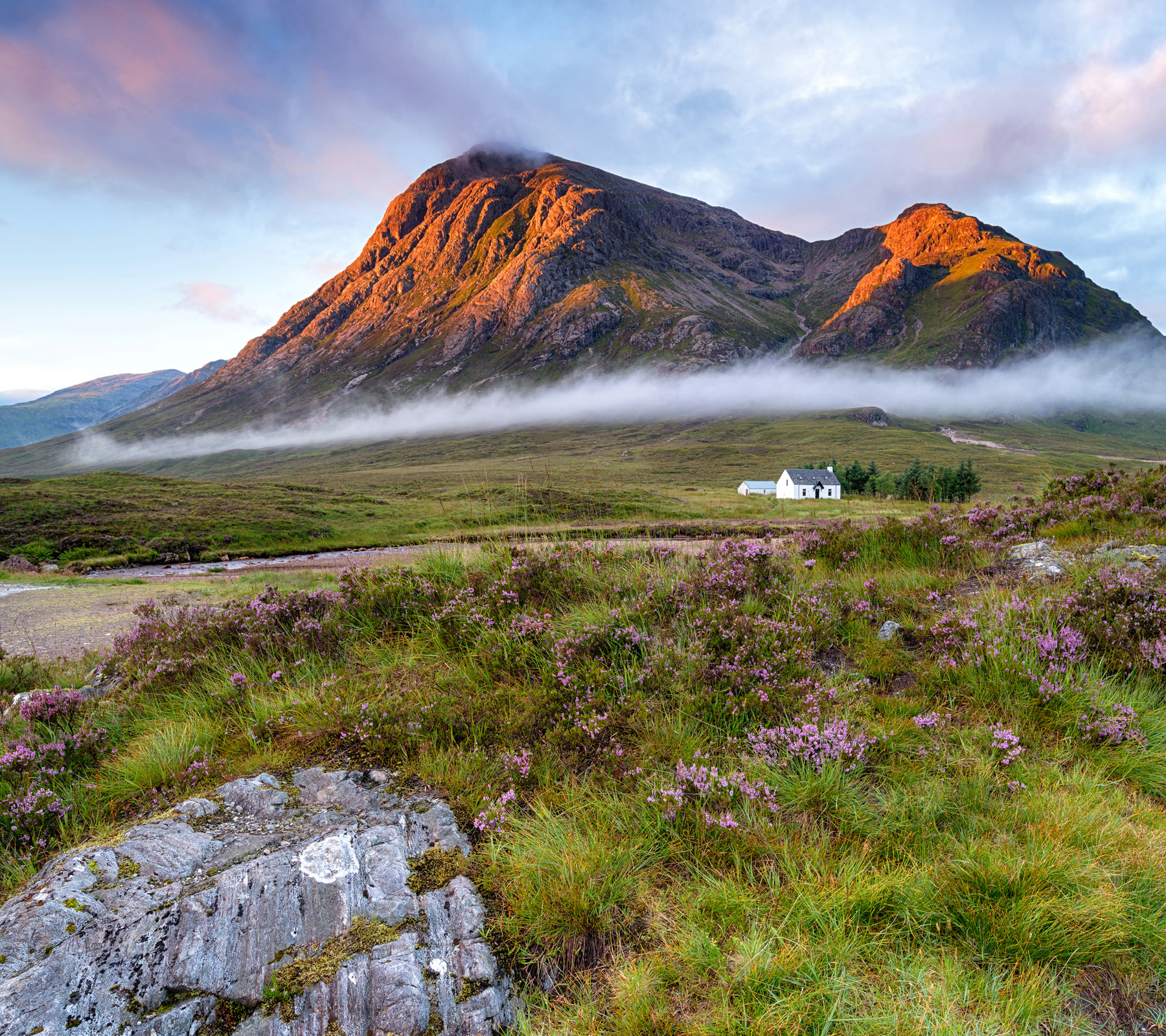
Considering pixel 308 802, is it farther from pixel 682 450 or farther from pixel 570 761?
pixel 682 450

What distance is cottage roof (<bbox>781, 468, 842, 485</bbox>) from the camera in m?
99.9

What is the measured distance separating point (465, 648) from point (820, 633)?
393 cm

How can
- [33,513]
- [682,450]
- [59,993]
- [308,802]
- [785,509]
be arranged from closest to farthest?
[59,993] → [308,802] → [33,513] → [785,509] → [682,450]

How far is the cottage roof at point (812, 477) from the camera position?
99875mm

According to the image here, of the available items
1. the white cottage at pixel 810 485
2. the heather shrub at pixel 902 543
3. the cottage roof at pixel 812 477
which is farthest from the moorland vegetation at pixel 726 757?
the cottage roof at pixel 812 477

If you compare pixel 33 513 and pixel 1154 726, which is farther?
pixel 33 513

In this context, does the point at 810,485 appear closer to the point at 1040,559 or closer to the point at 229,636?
the point at 1040,559

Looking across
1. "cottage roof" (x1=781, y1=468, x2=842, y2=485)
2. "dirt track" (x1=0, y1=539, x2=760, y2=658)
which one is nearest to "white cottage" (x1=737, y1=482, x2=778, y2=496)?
"cottage roof" (x1=781, y1=468, x2=842, y2=485)

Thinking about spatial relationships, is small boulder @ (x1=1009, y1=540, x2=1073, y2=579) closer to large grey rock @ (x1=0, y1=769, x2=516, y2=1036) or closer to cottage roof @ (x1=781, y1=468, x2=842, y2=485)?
large grey rock @ (x1=0, y1=769, x2=516, y2=1036)

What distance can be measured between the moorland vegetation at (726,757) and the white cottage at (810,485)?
96856 mm

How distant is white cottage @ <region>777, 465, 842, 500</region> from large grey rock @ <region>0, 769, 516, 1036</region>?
10084 centimetres

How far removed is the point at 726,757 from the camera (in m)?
4.14

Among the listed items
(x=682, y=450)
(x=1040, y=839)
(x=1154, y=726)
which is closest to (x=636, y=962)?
(x=1040, y=839)

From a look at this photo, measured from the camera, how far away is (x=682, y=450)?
19850 cm
